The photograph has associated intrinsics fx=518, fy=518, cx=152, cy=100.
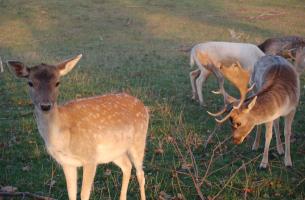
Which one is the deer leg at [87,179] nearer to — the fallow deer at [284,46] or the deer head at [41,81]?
the deer head at [41,81]

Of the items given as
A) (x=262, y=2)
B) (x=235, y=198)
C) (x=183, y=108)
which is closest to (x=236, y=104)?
(x=235, y=198)

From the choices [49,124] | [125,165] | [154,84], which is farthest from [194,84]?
Answer: [49,124]

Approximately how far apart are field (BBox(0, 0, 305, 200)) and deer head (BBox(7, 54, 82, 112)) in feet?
3.61

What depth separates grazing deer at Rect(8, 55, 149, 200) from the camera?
4660 mm

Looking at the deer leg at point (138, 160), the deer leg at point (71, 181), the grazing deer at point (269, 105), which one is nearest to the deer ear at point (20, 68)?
the deer leg at point (71, 181)

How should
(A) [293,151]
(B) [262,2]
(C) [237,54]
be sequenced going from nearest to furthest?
(A) [293,151]
(C) [237,54]
(B) [262,2]

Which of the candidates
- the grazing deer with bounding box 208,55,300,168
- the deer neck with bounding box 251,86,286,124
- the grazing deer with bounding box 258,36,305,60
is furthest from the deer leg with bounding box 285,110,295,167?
the grazing deer with bounding box 258,36,305,60

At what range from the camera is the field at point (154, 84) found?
565 cm

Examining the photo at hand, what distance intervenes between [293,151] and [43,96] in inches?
152

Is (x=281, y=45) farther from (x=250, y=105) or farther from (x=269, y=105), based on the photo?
(x=250, y=105)

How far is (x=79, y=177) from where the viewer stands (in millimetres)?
6031

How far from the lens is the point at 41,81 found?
463cm

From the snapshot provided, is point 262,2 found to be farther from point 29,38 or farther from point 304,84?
point 304,84

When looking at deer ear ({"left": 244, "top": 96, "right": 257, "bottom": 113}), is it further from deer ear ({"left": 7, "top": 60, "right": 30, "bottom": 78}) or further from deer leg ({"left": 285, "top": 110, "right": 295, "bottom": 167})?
deer ear ({"left": 7, "top": 60, "right": 30, "bottom": 78})
